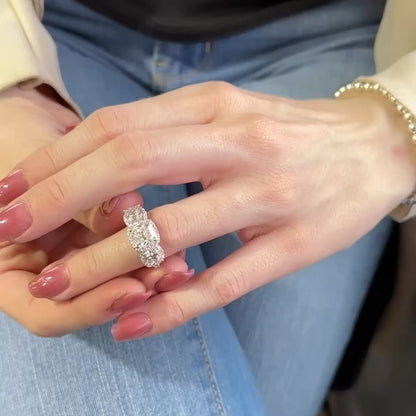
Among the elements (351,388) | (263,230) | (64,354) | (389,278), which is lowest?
(351,388)

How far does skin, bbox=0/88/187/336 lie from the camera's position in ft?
1.87

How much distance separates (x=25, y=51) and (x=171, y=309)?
325 millimetres

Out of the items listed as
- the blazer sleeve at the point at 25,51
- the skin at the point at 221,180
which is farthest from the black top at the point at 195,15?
the skin at the point at 221,180

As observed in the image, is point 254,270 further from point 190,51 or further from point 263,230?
point 190,51

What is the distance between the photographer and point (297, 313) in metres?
0.84

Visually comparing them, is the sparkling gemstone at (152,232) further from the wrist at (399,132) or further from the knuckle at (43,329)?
the wrist at (399,132)

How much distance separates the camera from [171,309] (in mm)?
585

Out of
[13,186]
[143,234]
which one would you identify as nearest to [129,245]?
[143,234]

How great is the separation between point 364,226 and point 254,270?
0.44ft

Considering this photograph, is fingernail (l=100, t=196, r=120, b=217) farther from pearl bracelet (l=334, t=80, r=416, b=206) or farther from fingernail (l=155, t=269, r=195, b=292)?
pearl bracelet (l=334, t=80, r=416, b=206)

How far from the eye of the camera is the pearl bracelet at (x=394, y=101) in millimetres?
669

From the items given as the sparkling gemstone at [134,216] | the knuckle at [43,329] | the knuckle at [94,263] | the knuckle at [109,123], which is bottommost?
the knuckle at [43,329]

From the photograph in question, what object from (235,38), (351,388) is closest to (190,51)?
(235,38)

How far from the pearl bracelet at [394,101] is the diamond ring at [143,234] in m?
0.29
